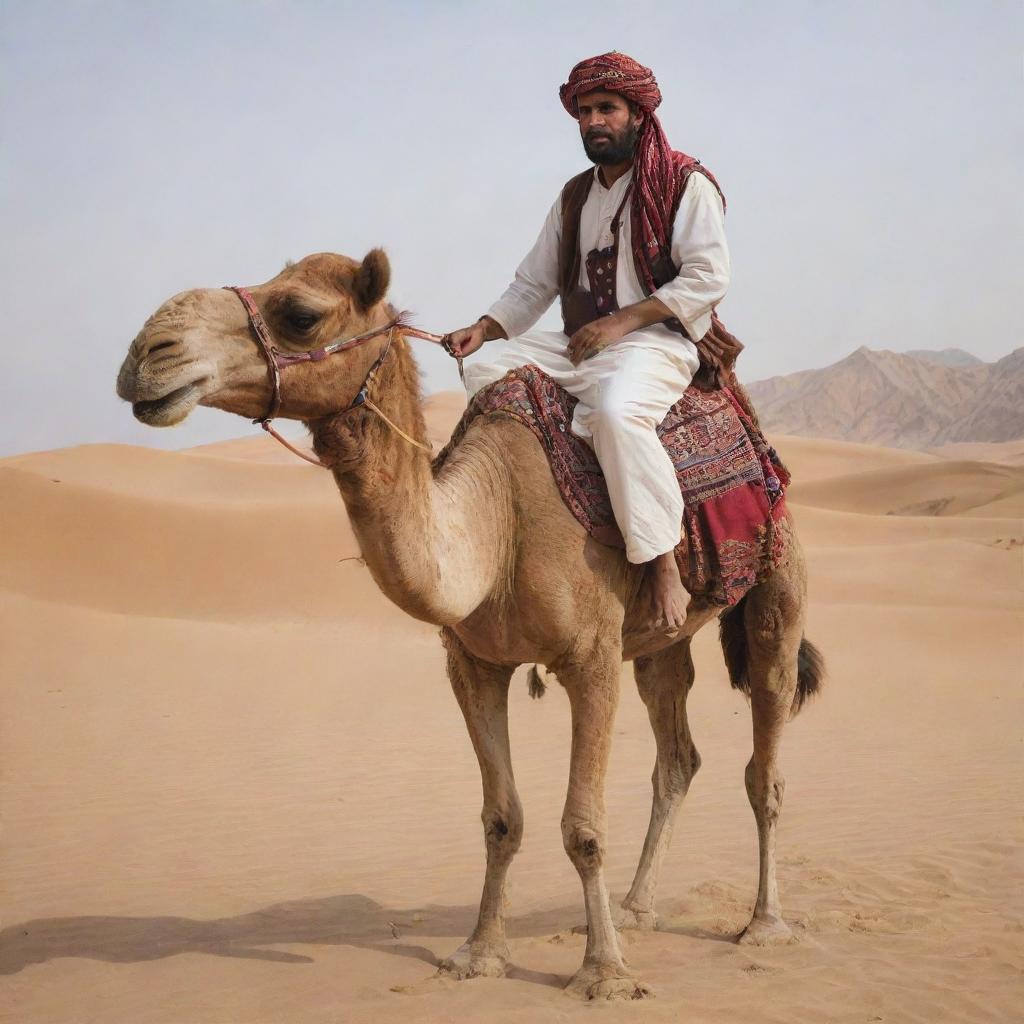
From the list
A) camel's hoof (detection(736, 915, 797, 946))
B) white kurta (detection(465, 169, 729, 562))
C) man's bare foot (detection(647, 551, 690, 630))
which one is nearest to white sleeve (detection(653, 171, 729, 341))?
white kurta (detection(465, 169, 729, 562))

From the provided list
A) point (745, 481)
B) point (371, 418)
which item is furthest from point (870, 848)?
point (371, 418)

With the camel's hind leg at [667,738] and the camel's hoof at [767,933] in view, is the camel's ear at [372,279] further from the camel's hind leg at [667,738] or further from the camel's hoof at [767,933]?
the camel's hoof at [767,933]

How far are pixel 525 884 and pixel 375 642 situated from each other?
1044 cm

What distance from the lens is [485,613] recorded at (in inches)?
186

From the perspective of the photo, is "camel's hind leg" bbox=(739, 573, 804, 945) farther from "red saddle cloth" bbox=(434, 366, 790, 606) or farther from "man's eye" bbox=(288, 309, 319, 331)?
"man's eye" bbox=(288, 309, 319, 331)

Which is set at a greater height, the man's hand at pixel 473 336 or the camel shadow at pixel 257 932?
the man's hand at pixel 473 336

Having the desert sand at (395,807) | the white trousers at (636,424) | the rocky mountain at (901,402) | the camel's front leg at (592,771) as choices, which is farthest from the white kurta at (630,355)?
the rocky mountain at (901,402)

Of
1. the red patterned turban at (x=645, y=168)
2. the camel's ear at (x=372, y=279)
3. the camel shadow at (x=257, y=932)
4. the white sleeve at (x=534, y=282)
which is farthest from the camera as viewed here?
the camel shadow at (x=257, y=932)

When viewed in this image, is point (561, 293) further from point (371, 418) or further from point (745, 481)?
point (371, 418)

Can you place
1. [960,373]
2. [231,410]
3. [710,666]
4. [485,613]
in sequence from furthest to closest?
[960,373]
[710,666]
[485,613]
[231,410]

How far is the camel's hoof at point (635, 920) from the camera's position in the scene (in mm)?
6074

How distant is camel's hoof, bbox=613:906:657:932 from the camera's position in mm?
6074

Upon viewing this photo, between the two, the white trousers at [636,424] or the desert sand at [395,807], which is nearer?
the white trousers at [636,424]

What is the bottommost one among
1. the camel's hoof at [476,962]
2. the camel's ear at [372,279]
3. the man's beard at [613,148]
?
the camel's hoof at [476,962]
